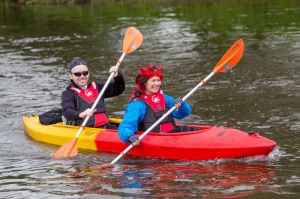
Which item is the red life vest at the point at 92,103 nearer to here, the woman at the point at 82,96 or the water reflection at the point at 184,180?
the woman at the point at 82,96

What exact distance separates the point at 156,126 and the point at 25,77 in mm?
6434

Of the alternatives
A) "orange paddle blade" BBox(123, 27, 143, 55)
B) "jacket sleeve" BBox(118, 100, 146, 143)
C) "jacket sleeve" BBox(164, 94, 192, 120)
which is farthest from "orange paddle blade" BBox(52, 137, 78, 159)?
"orange paddle blade" BBox(123, 27, 143, 55)

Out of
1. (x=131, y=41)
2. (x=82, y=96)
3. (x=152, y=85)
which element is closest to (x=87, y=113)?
(x=82, y=96)

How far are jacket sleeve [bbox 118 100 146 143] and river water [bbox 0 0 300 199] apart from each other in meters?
0.33

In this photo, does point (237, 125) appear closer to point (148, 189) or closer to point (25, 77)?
point (148, 189)

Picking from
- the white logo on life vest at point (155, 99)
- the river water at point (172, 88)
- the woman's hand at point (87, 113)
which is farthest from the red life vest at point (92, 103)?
the white logo on life vest at point (155, 99)

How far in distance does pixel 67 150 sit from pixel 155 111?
3.82ft

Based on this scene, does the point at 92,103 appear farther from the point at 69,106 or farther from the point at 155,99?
the point at 155,99

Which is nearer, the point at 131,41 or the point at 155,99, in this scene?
the point at 155,99

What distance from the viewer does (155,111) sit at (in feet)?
23.7

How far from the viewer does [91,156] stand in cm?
749

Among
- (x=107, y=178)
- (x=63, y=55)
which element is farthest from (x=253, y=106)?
(x=63, y=55)

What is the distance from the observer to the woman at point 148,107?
23.1 feet

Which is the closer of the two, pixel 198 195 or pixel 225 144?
pixel 198 195
